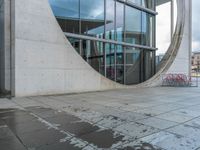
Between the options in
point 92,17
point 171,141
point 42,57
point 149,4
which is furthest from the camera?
point 149,4

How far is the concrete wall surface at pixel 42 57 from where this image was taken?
8.95 meters

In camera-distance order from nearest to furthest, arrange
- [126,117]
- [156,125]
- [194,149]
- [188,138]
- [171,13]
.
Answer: [194,149] < [188,138] < [156,125] < [126,117] < [171,13]

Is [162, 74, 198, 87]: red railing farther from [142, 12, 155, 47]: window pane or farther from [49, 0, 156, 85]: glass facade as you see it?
[142, 12, 155, 47]: window pane

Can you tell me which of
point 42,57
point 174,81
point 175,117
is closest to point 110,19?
point 42,57

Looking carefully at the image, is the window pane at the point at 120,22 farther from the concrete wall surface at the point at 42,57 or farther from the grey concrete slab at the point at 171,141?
the grey concrete slab at the point at 171,141

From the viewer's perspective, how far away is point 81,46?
11.8 m

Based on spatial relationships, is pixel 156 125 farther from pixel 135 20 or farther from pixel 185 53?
pixel 185 53

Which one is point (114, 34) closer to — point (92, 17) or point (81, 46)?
point (92, 17)

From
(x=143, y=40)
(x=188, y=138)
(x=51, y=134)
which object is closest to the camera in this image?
(x=188, y=138)

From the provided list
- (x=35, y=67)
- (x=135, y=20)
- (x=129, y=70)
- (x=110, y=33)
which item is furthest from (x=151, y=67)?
(x=35, y=67)

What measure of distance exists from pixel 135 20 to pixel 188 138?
13.0 m

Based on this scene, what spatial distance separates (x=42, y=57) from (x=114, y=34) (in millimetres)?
5852

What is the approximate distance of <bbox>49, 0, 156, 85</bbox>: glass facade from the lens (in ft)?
38.1

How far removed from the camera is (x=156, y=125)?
14.3 ft
